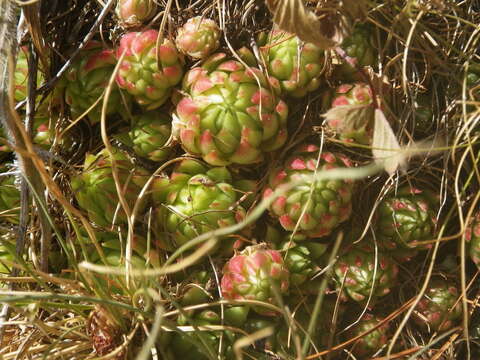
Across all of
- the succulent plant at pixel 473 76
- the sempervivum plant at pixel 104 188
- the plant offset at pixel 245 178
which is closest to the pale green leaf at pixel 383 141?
the plant offset at pixel 245 178

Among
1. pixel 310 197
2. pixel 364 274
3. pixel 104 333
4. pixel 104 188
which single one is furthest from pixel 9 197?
pixel 364 274

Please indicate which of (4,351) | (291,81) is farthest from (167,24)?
(4,351)

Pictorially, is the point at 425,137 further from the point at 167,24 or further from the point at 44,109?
the point at 44,109

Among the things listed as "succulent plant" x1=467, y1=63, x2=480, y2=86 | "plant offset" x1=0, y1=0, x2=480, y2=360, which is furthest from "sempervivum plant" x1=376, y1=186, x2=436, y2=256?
"succulent plant" x1=467, y1=63, x2=480, y2=86

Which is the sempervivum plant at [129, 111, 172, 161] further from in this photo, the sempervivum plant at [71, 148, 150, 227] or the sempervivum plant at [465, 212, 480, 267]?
the sempervivum plant at [465, 212, 480, 267]

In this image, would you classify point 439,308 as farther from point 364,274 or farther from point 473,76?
point 473,76

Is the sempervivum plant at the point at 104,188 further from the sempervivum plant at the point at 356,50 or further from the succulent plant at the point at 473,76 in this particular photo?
the succulent plant at the point at 473,76
